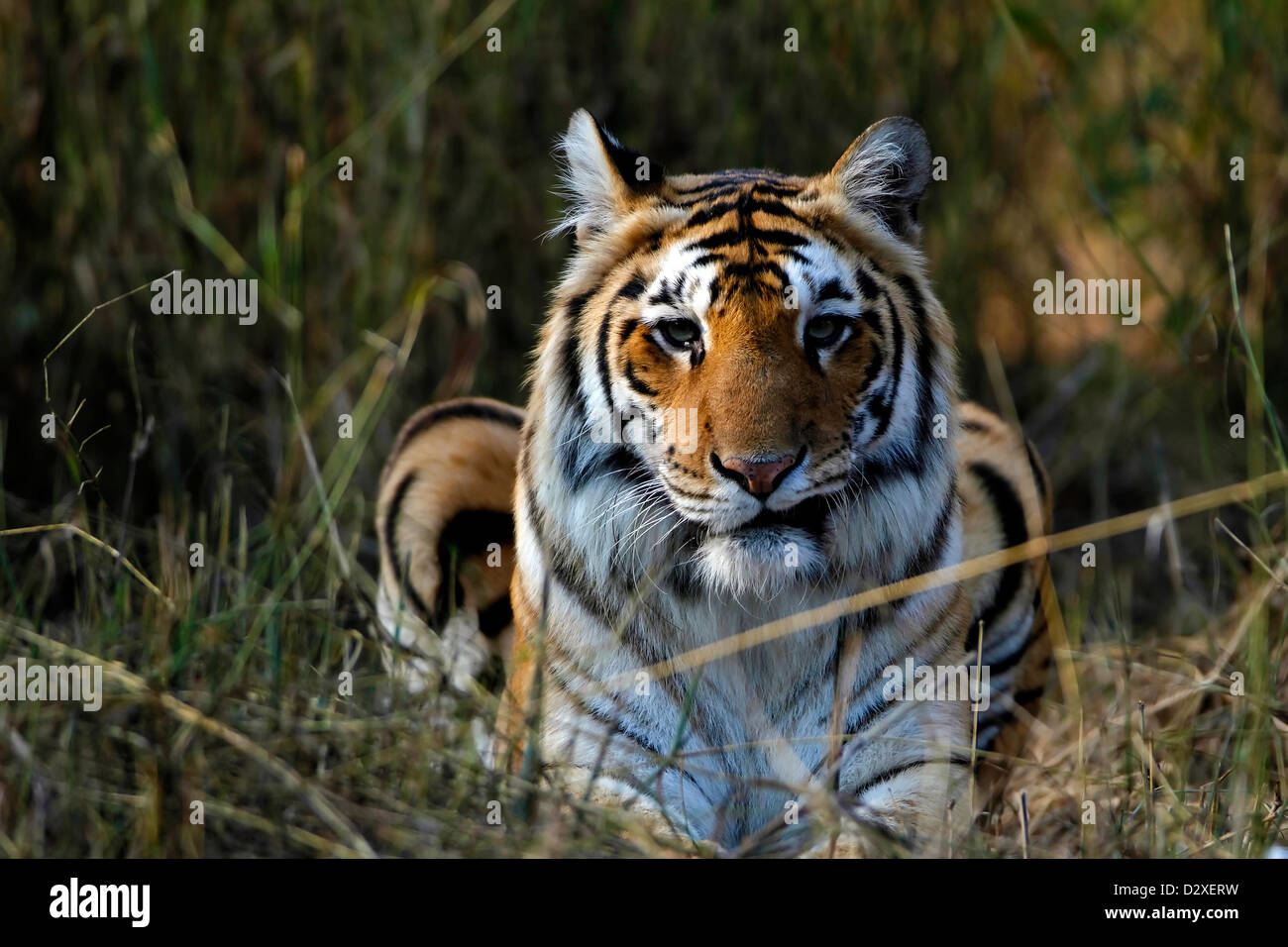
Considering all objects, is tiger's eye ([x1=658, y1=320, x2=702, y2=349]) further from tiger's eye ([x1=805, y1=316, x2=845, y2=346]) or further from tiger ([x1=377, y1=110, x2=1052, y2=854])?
tiger's eye ([x1=805, y1=316, x2=845, y2=346])

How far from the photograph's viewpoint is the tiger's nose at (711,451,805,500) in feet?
7.77

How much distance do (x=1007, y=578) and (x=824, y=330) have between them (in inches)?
46.4

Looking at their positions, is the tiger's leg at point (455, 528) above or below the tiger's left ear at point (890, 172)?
below

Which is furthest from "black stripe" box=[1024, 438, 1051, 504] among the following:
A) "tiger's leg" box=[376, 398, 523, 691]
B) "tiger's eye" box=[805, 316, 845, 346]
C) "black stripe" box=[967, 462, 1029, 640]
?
"tiger's leg" box=[376, 398, 523, 691]

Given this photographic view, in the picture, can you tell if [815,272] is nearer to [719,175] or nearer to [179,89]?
[719,175]

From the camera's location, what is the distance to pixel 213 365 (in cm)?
446

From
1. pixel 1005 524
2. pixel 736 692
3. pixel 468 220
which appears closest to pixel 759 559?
pixel 736 692

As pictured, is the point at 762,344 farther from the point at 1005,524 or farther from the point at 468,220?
the point at 468,220

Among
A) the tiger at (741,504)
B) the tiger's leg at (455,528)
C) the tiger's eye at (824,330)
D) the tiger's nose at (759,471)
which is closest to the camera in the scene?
the tiger's nose at (759,471)

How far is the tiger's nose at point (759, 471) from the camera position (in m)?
2.37

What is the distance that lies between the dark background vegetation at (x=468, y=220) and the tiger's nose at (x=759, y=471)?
117cm

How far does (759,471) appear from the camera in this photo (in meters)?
2.37

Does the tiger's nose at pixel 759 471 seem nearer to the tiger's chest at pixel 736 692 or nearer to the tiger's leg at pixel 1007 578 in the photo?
the tiger's chest at pixel 736 692

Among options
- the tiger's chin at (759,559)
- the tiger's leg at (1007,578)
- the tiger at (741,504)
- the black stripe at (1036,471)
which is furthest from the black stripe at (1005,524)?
the tiger's chin at (759,559)
